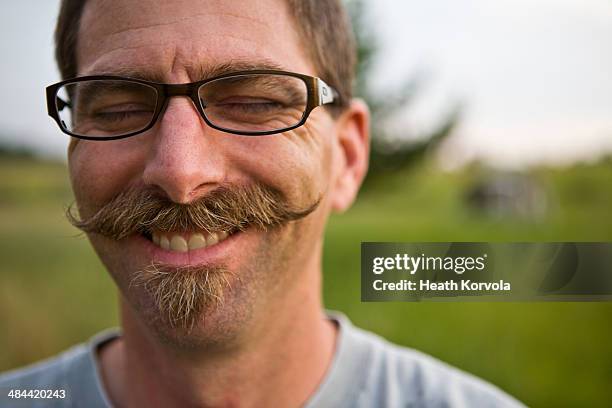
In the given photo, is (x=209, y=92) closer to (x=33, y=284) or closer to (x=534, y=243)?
(x=534, y=243)

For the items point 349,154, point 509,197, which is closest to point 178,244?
point 349,154

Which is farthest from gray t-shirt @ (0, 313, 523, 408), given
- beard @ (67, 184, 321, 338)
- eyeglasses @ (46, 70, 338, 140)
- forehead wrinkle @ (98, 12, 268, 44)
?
forehead wrinkle @ (98, 12, 268, 44)

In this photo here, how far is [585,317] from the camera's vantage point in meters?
1.68

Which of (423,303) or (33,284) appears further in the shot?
(33,284)

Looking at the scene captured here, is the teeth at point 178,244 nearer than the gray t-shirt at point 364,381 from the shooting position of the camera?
Yes

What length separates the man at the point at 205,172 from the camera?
110 cm

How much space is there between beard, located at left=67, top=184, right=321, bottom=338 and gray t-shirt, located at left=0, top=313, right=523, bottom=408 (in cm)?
36

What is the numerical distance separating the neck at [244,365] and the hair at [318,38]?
42 cm

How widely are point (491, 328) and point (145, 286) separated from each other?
3.64 ft

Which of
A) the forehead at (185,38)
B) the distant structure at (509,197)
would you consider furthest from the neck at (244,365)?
the distant structure at (509,197)

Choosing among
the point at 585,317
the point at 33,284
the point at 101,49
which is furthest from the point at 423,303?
the point at 33,284

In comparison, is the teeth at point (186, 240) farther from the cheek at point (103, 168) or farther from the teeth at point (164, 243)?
the cheek at point (103, 168)

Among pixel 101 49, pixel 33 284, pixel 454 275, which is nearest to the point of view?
pixel 101 49

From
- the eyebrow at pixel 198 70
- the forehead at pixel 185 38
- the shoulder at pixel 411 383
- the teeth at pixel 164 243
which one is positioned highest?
the forehead at pixel 185 38
